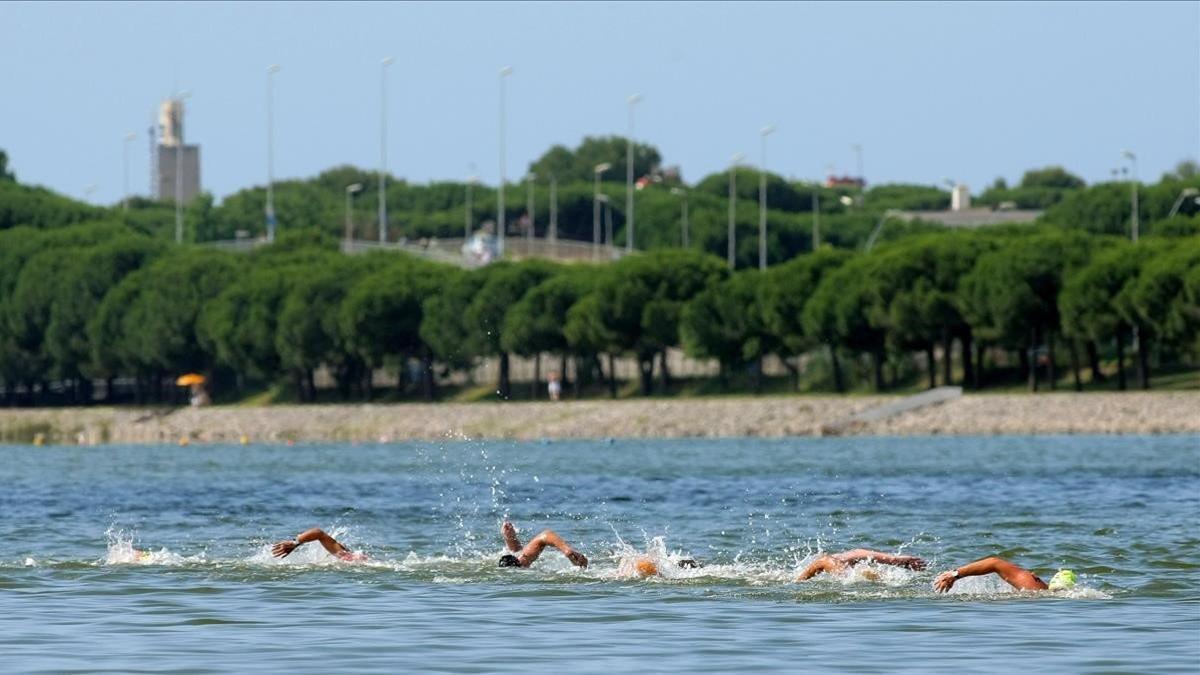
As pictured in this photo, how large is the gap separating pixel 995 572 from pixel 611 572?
616 centimetres

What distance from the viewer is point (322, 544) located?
3631 centimetres

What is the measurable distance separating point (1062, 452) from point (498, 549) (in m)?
43.4

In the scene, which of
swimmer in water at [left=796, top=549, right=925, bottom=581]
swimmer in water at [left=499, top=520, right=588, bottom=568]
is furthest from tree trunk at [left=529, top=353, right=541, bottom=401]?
swimmer in water at [left=796, top=549, right=925, bottom=581]

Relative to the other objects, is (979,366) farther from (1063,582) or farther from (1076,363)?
(1063,582)

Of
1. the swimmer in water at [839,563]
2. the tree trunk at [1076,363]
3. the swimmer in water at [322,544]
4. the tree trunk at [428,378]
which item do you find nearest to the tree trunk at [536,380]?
the tree trunk at [428,378]

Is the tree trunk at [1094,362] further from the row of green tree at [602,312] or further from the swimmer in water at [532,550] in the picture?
the swimmer in water at [532,550]

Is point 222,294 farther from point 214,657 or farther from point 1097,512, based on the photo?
point 214,657

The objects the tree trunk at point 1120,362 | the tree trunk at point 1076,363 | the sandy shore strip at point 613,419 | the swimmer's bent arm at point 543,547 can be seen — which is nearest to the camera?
the swimmer's bent arm at point 543,547

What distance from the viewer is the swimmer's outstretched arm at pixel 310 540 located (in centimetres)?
3234

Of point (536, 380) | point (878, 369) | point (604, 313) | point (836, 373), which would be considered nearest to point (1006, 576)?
point (878, 369)

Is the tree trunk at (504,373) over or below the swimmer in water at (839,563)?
over

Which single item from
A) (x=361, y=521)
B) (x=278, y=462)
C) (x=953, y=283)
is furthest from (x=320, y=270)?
(x=361, y=521)

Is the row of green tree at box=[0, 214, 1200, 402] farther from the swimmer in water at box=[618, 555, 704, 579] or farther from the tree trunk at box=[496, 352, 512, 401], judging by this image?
the swimmer in water at box=[618, 555, 704, 579]

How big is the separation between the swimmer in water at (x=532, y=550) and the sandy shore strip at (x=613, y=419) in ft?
210
